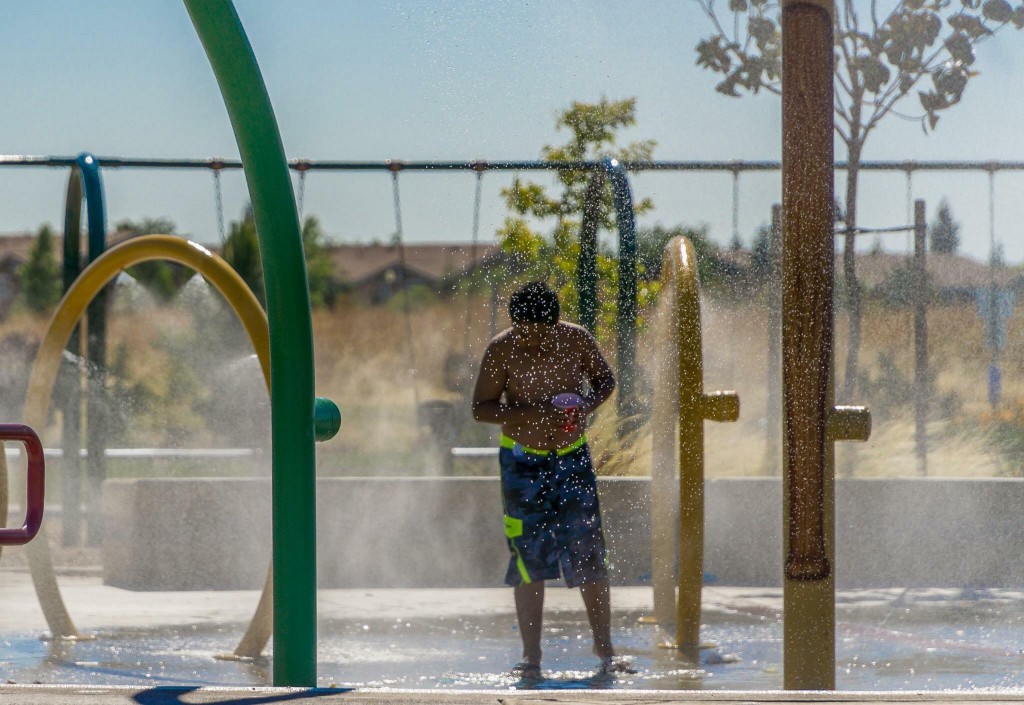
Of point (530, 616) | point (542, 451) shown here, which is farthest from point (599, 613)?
point (542, 451)

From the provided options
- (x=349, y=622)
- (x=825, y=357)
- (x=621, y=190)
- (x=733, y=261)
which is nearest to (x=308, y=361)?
(x=825, y=357)

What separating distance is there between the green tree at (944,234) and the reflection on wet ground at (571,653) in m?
3.86

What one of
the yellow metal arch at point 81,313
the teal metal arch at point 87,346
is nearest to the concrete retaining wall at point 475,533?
the teal metal arch at point 87,346

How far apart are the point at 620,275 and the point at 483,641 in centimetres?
243

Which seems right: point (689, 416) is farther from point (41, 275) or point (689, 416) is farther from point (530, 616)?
point (41, 275)

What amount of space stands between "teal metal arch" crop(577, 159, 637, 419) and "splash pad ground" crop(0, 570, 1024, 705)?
1.15 meters

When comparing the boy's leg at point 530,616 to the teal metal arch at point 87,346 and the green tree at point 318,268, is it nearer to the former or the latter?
the teal metal arch at point 87,346

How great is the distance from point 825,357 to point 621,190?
426cm

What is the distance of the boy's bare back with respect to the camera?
5235 millimetres

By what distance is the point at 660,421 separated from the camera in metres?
5.98

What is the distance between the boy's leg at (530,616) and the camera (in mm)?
5121

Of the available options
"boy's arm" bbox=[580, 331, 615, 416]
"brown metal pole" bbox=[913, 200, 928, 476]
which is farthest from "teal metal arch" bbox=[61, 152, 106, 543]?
"brown metal pole" bbox=[913, 200, 928, 476]

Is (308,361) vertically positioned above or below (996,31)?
below

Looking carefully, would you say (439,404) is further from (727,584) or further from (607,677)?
(607,677)
